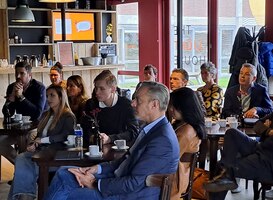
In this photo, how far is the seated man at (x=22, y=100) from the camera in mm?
5141

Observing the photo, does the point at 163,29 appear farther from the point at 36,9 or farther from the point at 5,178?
the point at 5,178

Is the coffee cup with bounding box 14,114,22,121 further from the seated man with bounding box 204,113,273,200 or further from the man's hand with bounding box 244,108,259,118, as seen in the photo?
the man's hand with bounding box 244,108,259,118

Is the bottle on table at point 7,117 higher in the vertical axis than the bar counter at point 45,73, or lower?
lower

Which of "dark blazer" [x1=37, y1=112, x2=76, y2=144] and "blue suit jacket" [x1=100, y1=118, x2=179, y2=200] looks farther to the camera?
"dark blazer" [x1=37, y1=112, x2=76, y2=144]

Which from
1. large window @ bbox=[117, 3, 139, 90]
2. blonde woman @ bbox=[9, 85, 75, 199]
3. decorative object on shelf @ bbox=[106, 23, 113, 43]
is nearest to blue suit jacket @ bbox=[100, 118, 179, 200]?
blonde woman @ bbox=[9, 85, 75, 199]

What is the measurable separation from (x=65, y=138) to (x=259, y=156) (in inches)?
62.6

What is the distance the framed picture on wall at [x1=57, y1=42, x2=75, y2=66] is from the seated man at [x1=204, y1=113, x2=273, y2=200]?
549 cm

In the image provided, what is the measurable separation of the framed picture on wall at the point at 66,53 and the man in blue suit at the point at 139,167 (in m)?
6.09

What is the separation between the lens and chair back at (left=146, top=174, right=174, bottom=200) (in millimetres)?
2588

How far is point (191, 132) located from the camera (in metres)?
3.23

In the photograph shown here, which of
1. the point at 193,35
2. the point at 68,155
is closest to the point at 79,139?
the point at 68,155

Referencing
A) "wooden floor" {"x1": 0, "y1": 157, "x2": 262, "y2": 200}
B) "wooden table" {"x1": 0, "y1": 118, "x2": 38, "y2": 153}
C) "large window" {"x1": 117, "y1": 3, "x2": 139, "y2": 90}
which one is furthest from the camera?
"large window" {"x1": 117, "y1": 3, "x2": 139, "y2": 90}

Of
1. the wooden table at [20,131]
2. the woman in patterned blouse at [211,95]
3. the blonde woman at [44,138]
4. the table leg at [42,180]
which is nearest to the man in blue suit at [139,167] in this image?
the table leg at [42,180]

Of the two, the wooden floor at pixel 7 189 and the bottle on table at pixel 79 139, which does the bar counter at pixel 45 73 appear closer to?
the wooden floor at pixel 7 189
